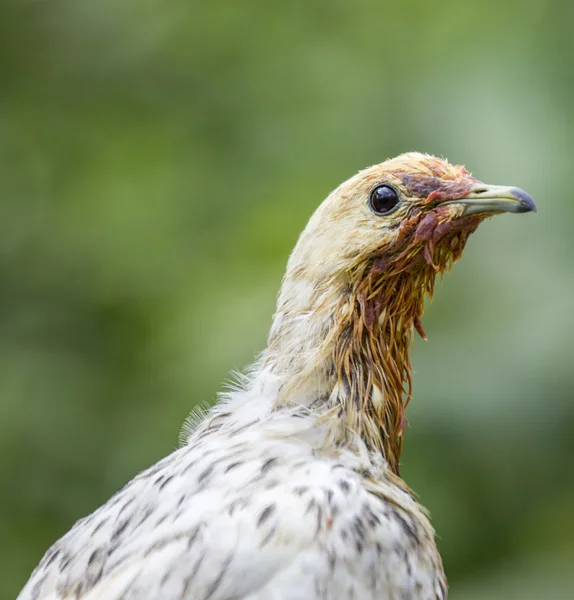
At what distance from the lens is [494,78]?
642cm

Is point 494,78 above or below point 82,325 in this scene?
above

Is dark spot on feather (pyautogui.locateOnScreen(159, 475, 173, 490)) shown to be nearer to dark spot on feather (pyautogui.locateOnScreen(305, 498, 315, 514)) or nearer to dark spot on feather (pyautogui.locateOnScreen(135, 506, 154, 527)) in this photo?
dark spot on feather (pyautogui.locateOnScreen(135, 506, 154, 527))

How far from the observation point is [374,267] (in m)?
2.91

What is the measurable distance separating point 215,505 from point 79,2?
5743 mm

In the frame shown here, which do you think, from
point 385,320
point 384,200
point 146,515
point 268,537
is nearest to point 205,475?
point 146,515

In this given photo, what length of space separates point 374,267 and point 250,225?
359 cm

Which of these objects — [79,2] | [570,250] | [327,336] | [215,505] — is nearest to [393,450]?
[327,336]

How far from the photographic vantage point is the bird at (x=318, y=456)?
2.36 meters

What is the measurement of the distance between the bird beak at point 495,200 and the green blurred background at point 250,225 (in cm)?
254

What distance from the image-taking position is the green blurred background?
5.40 meters

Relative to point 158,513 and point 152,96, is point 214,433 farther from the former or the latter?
point 152,96

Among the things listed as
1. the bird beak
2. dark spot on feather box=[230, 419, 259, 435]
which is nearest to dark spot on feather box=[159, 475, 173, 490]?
dark spot on feather box=[230, 419, 259, 435]

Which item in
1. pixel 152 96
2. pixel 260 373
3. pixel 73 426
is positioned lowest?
pixel 73 426

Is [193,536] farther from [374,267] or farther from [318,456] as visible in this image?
[374,267]
